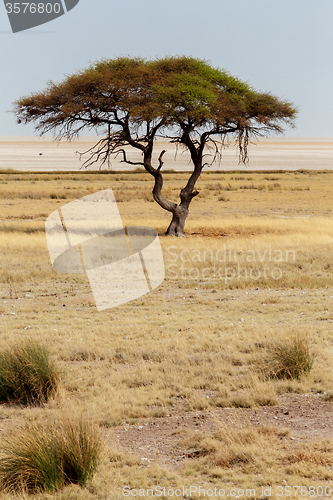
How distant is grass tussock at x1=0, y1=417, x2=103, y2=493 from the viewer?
4.60 m

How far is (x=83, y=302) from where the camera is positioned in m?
12.1

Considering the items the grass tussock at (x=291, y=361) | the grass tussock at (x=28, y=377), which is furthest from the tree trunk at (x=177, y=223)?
the grass tussock at (x=28, y=377)

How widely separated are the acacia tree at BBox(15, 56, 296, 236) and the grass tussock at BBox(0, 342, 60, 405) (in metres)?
14.7

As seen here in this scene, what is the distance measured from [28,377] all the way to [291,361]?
3.69m

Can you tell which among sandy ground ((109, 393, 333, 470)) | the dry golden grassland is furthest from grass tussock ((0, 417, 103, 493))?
sandy ground ((109, 393, 333, 470))

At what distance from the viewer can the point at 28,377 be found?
695cm

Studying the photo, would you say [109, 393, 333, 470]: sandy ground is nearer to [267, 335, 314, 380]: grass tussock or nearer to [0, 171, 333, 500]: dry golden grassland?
[0, 171, 333, 500]: dry golden grassland

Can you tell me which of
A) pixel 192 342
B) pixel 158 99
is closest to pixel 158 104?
pixel 158 99

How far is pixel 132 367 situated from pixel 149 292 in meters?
5.44

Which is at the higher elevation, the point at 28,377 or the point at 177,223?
the point at 177,223

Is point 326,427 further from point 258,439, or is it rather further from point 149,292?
point 149,292

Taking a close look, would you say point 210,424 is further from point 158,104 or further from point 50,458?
point 158,104

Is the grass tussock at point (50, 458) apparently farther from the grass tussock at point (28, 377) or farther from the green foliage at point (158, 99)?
the green foliage at point (158, 99)

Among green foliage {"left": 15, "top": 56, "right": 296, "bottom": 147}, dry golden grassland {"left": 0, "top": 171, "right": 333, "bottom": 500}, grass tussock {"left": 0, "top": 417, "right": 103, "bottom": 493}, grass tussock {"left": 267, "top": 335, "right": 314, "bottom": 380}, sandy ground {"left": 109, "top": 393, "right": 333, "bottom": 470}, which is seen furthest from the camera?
green foliage {"left": 15, "top": 56, "right": 296, "bottom": 147}
